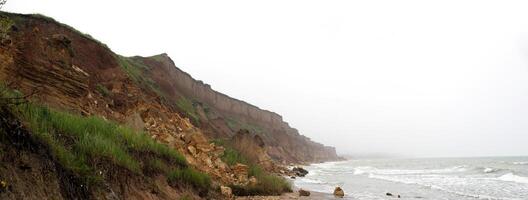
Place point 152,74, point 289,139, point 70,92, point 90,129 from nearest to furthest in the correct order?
point 90,129 → point 70,92 → point 152,74 → point 289,139

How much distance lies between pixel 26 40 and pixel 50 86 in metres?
2.55

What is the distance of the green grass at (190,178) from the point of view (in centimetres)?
1038

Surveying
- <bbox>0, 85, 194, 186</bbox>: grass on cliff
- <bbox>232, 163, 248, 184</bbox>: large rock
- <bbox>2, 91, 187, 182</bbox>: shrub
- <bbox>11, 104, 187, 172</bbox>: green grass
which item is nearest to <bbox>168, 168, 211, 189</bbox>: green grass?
<bbox>0, 85, 194, 186</bbox>: grass on cliff

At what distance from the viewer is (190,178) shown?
1110cm

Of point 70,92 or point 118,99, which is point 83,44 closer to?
point 118,99

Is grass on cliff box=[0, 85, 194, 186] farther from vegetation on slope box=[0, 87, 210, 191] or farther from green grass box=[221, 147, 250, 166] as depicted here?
green grass box=[221, 147, 250, 166]

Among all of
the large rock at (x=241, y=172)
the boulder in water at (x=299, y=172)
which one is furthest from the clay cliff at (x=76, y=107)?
the boulder in water at (x=299, y=172)

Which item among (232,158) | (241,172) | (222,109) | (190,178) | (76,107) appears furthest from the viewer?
(222,109)

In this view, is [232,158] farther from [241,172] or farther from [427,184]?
[427,184]

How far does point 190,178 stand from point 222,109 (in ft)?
214

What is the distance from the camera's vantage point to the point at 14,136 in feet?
17.5

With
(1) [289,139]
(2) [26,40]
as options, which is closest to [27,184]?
(2) [26,40]

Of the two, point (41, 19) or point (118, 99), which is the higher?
point (41, 19)

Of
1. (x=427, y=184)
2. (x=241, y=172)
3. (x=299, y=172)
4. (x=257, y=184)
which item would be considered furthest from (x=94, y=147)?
(x=299, y=172)
